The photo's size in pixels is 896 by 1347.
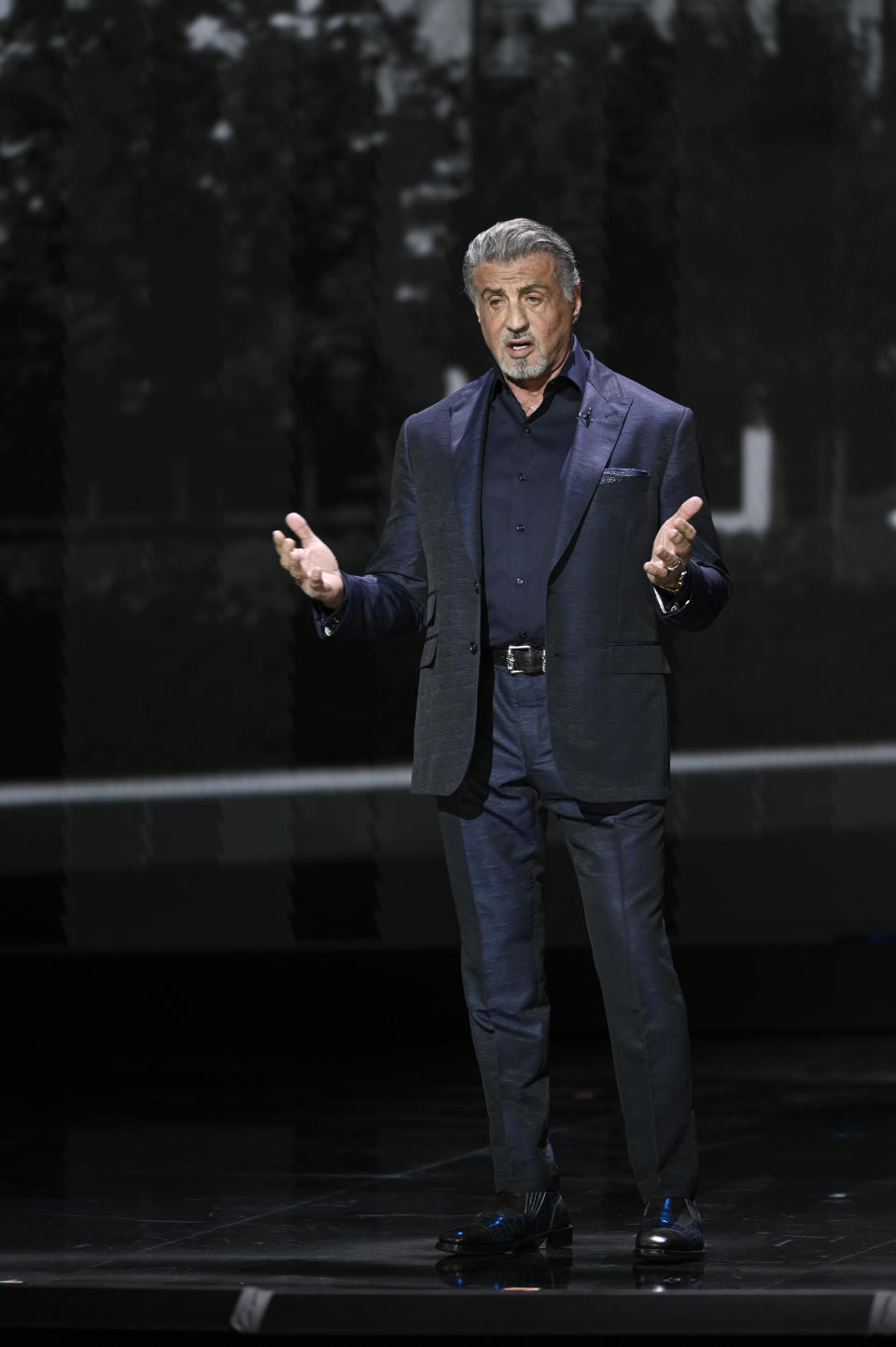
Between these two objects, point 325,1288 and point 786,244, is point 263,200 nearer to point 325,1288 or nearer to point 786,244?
point 786,244

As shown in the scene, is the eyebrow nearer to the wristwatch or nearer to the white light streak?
the wristwatch

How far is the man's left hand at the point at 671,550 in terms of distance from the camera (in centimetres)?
295

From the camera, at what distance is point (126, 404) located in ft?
23.4

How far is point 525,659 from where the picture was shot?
10.4 feet

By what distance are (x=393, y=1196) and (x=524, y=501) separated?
134 cm

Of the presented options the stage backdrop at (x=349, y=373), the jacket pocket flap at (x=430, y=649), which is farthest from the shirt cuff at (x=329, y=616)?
the stage backdrop at (x=349, y=373)

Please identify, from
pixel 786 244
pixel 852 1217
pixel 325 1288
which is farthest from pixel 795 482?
pixel 325 1288

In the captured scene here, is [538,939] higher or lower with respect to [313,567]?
lower

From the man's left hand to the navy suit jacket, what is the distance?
0.23 feet

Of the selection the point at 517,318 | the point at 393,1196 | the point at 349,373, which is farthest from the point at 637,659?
the point at 349,373

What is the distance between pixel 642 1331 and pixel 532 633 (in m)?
0.98

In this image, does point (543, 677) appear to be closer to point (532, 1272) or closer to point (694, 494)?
point (694, 494)

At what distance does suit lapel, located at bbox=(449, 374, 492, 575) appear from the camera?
10.5 ft

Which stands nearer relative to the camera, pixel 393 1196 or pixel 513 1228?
pixel 513 1228
